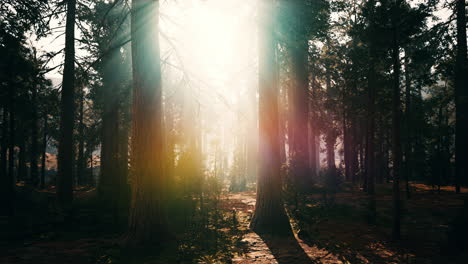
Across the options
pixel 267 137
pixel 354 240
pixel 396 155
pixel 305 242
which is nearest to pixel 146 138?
pixel 267 137

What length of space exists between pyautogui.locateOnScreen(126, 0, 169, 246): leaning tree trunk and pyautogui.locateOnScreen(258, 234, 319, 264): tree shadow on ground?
2.89 m

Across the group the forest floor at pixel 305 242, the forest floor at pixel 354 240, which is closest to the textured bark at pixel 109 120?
the forest floor at pixel 305 242

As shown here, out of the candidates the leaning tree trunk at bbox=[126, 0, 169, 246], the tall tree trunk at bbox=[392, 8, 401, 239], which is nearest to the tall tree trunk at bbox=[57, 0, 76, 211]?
the leaning tree trunk at bbox=[126, 0, 169, 246]

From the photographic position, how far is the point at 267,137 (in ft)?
32.5

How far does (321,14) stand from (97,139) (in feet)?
63.2

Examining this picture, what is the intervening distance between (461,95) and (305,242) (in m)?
12.0

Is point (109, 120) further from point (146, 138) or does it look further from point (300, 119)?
point (146, 138)

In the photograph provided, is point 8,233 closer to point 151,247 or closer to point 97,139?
point 151,247

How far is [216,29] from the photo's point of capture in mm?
11039

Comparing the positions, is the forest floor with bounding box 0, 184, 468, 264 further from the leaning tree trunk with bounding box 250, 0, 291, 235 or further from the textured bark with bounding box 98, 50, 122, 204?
the textured bark with bounding box 98, 50, 122, 204

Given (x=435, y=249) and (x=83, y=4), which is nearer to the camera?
(x=435, y=249)

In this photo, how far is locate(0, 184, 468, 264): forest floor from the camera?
699 centimetres

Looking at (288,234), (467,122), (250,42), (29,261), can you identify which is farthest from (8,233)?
(467,122)

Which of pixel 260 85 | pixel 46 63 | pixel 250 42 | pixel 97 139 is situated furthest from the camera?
pixel 97 139
